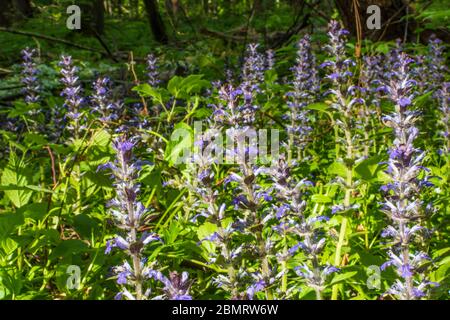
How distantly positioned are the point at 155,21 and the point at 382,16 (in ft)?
24.0

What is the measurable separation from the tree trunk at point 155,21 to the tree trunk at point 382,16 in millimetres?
6400

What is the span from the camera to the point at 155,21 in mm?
13766

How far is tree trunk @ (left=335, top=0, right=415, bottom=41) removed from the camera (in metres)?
7.79

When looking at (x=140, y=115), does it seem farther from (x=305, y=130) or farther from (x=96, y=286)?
(x=96, y=286)

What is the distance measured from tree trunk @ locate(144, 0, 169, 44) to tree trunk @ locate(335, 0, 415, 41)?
6.40 m

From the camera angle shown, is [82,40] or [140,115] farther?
[82,40]

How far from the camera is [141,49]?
10664mm

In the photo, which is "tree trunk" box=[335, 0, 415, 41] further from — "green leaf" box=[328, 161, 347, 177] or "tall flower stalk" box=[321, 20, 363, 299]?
"green leaf" box=[328, 161, 347, 177]

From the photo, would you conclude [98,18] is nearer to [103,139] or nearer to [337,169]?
[103,139]
